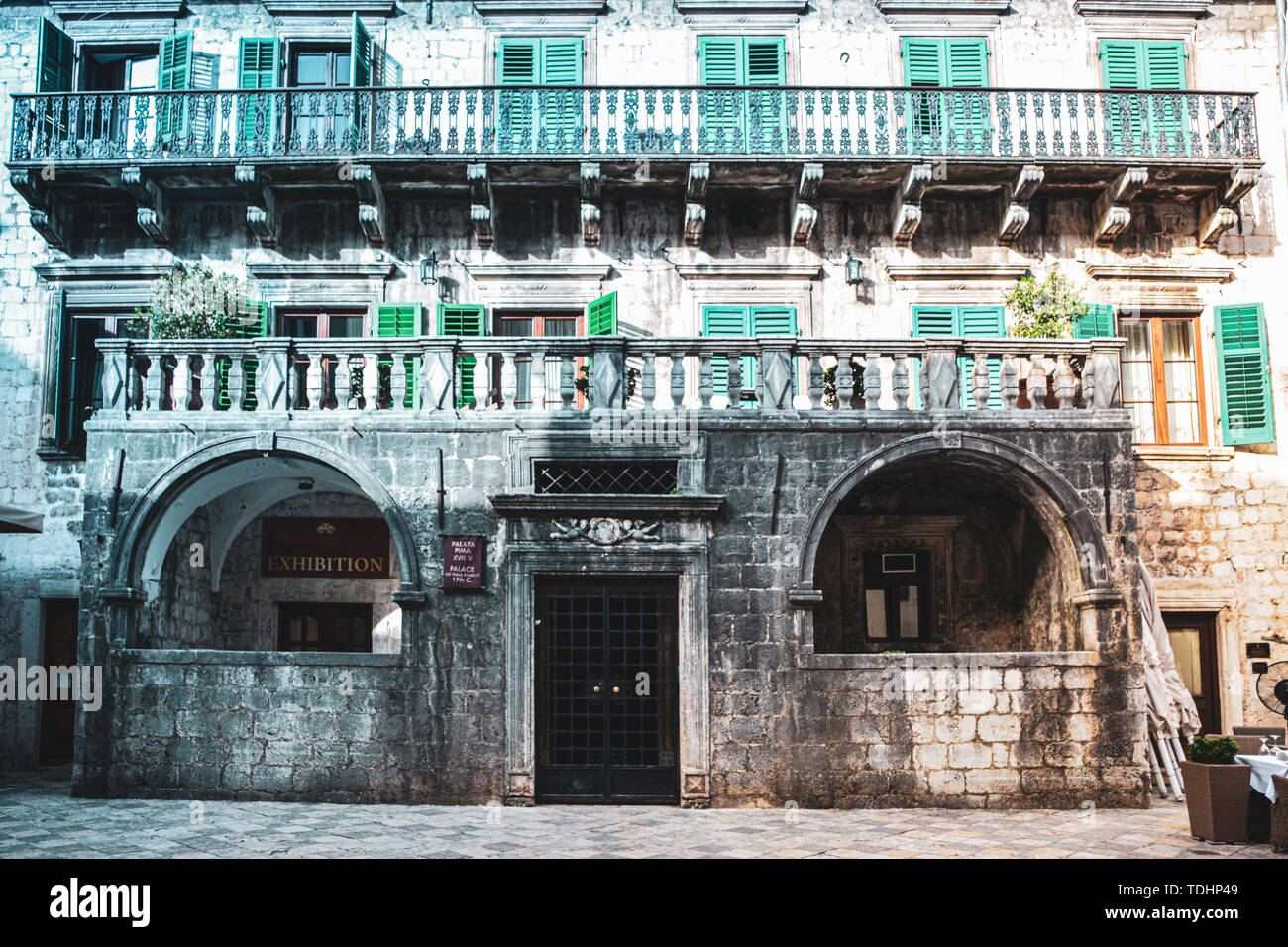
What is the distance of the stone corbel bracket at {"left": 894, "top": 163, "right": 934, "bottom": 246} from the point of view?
14438 millimetres

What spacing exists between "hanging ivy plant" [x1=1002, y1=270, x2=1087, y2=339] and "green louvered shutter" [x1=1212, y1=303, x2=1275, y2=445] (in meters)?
2.24

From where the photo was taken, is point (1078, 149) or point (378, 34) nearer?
point (1078, 149)

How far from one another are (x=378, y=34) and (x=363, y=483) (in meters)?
7.31

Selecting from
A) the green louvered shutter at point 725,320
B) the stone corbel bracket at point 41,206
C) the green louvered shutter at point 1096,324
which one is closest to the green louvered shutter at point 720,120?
the green louvered shutter at point 725,320

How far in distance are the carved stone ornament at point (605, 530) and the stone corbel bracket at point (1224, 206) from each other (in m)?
9.07

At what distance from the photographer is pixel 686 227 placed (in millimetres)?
15000

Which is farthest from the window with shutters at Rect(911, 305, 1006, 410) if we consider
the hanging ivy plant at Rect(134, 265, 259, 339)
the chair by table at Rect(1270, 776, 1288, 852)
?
the hanging ivy plant at Rect(134, 265, 259, 339)

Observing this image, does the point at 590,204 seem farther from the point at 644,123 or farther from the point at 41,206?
the point at 41,206

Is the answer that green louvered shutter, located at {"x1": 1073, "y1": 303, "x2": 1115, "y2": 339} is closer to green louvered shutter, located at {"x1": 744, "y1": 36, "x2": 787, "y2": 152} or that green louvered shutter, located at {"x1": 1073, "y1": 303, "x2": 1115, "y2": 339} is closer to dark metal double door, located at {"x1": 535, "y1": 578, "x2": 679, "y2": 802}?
green louvered shutter, located at {"x1": 744, "y1": 36, "x2": 787, "y2": 152}

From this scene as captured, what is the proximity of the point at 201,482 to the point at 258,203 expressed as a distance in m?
4.29

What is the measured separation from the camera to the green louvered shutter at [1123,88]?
48.2 feet

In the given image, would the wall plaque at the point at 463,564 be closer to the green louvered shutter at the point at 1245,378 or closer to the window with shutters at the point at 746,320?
the window with shutters at the point at 746,320

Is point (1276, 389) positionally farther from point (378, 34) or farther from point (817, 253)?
point (378, 34)
